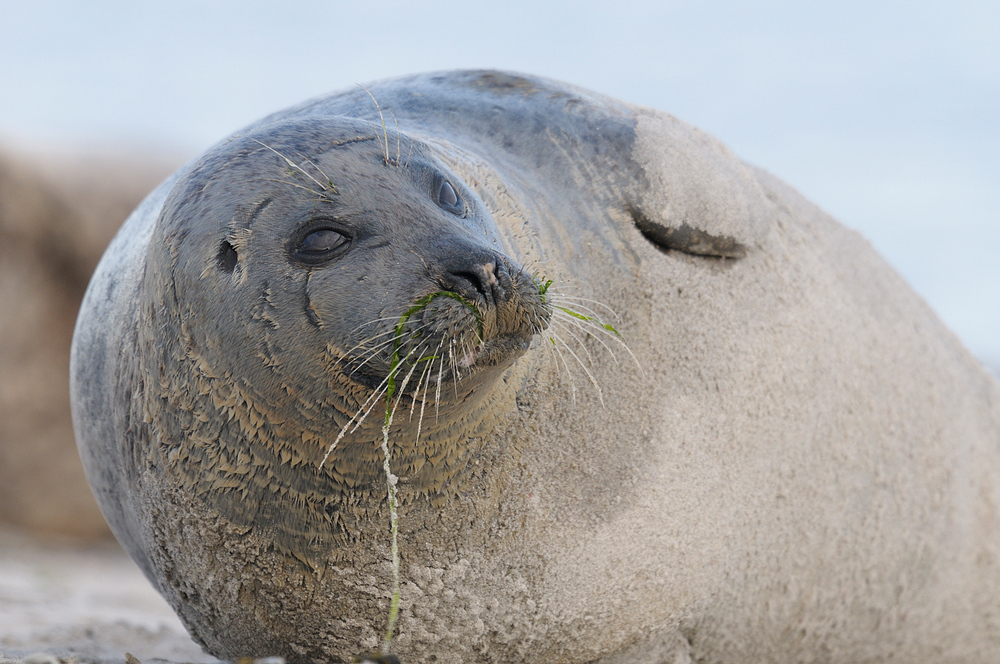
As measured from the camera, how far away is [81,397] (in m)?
2.92

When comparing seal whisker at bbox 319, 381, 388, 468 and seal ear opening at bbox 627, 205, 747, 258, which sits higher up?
seal ear opening at bbox 627, 205, 747, 258

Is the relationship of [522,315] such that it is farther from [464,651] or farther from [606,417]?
[464,651]

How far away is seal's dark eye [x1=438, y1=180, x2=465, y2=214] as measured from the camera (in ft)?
7.29

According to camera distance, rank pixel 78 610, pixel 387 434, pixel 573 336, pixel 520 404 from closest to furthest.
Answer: pixel 387 434
pixel 520 404
pixel 573 336
pixel 78 610

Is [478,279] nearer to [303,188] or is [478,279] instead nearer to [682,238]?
[303,188]

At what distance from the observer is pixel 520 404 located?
2.52m

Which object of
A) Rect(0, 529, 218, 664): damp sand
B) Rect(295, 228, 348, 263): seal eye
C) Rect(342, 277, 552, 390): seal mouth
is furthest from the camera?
Rect(0, 529, 218, 664): damp sand

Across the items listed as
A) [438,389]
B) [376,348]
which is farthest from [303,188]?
[438,389]

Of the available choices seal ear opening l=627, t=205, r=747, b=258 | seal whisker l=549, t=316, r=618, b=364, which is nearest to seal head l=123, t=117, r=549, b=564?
seal whisker l=549, t=316, r=618, b=364

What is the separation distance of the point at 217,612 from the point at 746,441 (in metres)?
1.43

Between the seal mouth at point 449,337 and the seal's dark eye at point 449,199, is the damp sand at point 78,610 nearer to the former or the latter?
the seal mouth at point 449,337

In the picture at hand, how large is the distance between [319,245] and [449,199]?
32cm

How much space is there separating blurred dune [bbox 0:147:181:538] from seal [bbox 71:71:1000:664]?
5402 millimetres

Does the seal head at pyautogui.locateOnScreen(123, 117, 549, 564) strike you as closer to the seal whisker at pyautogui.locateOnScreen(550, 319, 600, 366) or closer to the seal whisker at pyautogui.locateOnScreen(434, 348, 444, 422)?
the seal whisker at pyautogui.locateOnScreen(434, 348, 444, 422)
